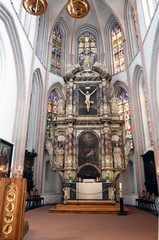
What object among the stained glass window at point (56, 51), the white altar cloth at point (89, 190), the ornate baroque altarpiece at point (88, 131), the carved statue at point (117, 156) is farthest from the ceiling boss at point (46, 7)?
the stained glass window at point (56, 51)

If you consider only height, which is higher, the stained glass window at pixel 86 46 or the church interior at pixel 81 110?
the stained glass window at pixel 86 46

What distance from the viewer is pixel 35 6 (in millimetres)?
8188

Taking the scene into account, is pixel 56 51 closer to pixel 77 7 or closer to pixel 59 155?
pixel 59 155

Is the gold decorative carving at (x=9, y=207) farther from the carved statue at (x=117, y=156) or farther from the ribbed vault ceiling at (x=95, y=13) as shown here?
the ribbed vault ceiling at (x=95, y=13)

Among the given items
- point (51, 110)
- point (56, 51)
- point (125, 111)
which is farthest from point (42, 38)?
point (125, 111)

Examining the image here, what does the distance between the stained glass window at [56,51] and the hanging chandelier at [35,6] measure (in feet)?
37.3

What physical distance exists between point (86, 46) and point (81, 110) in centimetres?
979

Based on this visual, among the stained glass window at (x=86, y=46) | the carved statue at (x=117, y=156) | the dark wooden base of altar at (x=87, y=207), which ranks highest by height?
the stained glass window at (x=86, y=46)

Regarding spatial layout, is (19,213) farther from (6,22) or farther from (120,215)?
(6,22)

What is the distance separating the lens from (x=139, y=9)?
14.5m

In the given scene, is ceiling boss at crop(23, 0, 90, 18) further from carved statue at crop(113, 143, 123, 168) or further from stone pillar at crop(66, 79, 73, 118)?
carved statue at crop(113, 143, 123, 168)

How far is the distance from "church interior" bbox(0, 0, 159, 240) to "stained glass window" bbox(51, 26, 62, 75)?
0.11 m

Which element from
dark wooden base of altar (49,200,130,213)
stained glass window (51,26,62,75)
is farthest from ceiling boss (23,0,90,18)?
stained glass window (51,26,62,75)

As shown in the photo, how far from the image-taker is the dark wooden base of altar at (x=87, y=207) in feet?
33.8
